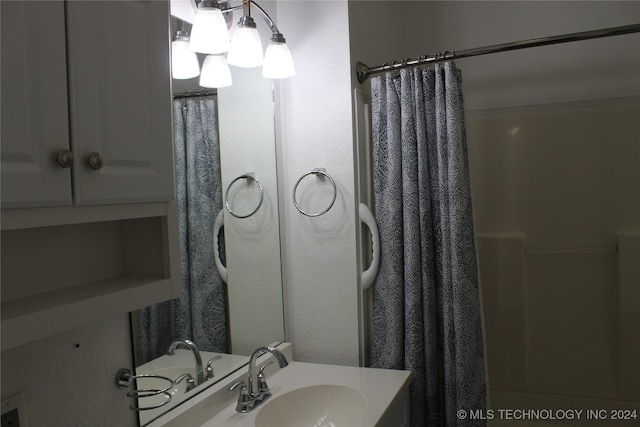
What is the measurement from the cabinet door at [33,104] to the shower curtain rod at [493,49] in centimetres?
122

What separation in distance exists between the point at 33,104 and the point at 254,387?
41.7 inches

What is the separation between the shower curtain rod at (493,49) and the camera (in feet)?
5.22

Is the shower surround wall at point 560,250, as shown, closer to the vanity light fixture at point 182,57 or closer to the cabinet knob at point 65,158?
the vanity light fixture at point 182,57

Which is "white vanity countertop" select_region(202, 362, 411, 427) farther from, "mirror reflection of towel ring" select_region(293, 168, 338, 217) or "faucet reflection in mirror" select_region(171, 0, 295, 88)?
"faucet reflection in mirror" select_region(171, 0, 295, 88)

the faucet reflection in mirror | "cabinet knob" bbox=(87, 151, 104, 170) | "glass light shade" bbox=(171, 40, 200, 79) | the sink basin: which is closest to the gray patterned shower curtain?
the sink basin

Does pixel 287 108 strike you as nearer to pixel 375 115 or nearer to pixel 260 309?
pixel 375 115

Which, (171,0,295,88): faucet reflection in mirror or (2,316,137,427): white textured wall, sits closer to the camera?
(2,316,137,427): white textured wall

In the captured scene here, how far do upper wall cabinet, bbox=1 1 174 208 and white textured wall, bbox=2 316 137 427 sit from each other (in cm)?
36

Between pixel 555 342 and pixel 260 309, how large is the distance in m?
1.51

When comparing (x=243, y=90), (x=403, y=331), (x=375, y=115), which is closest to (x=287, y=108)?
(x=243, y=90)

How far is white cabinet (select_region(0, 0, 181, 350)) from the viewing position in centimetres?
74

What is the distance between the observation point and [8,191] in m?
0.71

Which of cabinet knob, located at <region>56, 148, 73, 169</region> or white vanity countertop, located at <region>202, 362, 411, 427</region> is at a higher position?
cabinet knob, located at <region>56, 148, 73, 169</region>

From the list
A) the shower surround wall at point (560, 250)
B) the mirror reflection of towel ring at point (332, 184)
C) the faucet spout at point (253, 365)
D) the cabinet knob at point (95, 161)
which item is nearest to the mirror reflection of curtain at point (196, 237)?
the faucet spout at point (253, 365)
